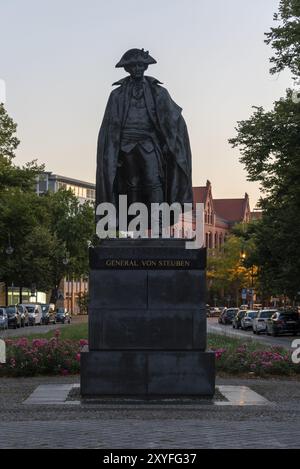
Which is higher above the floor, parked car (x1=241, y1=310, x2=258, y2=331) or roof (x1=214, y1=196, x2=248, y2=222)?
roof (x1=214, y1=196, x2=248, y2=222)

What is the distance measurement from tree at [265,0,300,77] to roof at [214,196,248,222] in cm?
14051

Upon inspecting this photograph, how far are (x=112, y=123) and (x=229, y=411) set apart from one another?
4.99 m

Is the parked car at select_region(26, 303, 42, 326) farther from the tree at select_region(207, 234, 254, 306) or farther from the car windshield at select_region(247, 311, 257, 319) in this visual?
the tree at select_region(207, 234, 254, 306)

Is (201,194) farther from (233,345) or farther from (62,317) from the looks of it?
(233,345)

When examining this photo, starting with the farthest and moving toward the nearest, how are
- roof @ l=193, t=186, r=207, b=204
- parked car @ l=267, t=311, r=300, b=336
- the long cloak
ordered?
roof @ l=193, t=186, r=207, b=204 → parked car @ l=267, t=311, r=300, b=336 → the long cloak

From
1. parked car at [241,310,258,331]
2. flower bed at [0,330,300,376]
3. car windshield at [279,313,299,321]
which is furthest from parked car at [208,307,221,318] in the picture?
flower bed at [0,330,300,376]

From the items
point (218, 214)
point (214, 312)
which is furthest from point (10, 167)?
point (218, 214)

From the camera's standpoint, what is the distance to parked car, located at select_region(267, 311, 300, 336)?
5812cm

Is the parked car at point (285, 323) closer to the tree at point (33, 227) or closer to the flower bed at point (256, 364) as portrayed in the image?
the tree at point (33, 227)

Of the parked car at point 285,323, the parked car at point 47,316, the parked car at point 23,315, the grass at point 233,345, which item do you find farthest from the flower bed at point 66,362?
the parked car at point 47,316

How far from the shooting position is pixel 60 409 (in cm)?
1332

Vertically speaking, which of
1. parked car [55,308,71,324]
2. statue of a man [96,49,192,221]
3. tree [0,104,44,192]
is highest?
tree [0,104,44,192]
